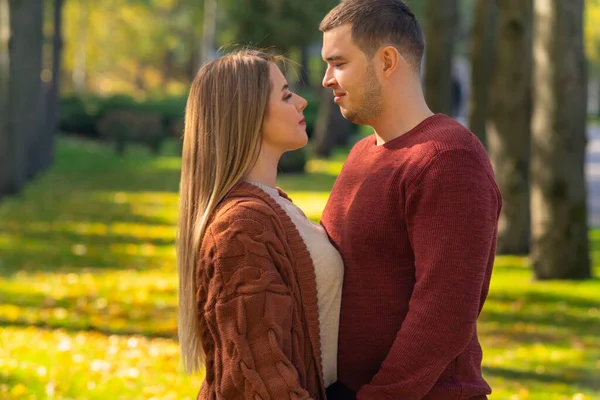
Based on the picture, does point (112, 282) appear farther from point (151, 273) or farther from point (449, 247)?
point (449, 247)

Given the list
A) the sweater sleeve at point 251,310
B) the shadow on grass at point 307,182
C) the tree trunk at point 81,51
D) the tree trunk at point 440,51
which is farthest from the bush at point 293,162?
the tree trunk at point 81,51

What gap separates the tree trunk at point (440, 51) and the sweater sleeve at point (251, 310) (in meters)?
10.6

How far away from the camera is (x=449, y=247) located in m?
2.81

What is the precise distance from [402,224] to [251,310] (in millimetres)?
502

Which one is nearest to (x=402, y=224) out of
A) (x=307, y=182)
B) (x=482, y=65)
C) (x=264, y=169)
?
(x=264, y=169)

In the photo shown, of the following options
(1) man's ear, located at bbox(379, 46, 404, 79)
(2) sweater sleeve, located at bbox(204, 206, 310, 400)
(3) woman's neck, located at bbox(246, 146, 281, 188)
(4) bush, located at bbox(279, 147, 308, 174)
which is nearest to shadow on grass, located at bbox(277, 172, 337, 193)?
(4) bush, located at bbox(279, 147, 308, 174)

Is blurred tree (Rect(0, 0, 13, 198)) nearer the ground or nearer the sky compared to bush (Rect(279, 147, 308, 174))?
nearer the sky

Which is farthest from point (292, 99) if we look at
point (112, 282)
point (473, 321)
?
point (112, 282)

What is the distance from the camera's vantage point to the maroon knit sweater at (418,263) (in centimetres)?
282

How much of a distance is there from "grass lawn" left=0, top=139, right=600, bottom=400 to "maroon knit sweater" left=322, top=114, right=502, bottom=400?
426cm

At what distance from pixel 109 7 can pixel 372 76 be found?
58.5 m

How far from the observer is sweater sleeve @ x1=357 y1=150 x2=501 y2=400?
2.81 metres

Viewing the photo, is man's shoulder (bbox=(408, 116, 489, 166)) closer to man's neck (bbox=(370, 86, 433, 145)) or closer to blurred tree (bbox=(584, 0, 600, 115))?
man's neck (bbox=(370, 86, 433, 145))

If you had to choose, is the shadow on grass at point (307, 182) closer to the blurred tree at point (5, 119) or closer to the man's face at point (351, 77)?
the blurred tree at point (5, 119)
